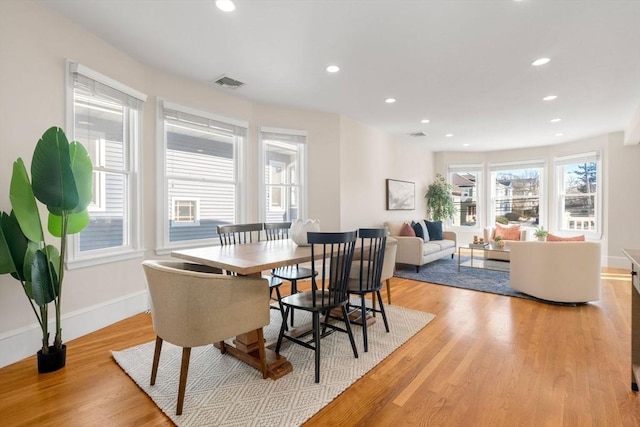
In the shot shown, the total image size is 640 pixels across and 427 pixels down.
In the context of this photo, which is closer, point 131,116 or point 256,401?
point 256,401

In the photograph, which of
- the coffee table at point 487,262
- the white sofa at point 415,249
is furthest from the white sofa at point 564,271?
the white sofa at point 415,249

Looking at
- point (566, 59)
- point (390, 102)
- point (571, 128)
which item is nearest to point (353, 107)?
point (390, 102)

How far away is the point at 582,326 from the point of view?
9.59 ft

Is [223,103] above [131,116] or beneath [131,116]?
above

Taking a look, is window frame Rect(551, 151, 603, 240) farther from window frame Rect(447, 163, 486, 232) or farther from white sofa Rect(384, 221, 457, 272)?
white sofa Rect(384, 221, 457, 272)

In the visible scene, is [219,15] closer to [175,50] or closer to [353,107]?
[175,50]

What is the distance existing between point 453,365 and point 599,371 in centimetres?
99

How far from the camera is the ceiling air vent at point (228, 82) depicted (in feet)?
11.5

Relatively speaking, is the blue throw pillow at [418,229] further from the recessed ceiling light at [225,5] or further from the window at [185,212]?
the recessed ceiling light at [225,5]

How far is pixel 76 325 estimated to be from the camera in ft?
8.55

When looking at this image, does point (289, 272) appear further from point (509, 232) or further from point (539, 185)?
point (539, 185)

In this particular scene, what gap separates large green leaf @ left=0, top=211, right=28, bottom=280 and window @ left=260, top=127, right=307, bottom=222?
259 cm

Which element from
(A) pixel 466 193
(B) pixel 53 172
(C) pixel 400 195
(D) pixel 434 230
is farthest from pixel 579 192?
(B) pixel 53 172

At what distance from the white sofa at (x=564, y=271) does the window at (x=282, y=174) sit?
3095mm
